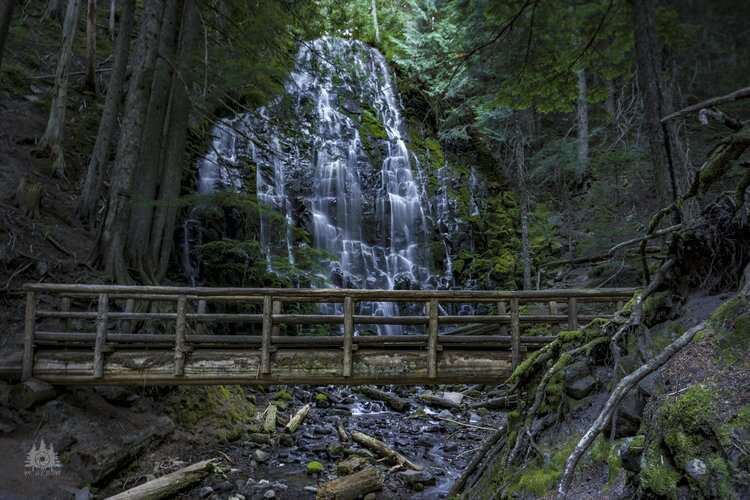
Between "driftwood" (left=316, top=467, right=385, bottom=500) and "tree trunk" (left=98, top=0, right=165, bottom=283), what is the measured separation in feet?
16.2

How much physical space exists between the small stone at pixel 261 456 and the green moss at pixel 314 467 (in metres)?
0.77

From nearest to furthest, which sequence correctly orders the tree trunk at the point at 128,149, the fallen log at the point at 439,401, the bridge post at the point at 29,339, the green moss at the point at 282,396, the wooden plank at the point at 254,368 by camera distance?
the bridge post at the point at 29,339 → the wooden plank at the point at 254,368 → the tree trunk at the point at 128,149 → the green moss at the point at 282,396 → the fallen log at the point at 439,401

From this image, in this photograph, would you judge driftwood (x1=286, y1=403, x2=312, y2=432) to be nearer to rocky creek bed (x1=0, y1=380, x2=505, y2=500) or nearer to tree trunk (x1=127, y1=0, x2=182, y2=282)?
rocky creek bed (x1=0, y1=380, x2=505, y2=500)

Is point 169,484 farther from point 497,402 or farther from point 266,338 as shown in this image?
point 497,402

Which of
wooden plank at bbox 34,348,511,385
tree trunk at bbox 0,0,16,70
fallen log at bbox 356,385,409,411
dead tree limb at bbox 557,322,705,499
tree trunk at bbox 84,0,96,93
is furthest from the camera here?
tree trunk at bbox 84,0,96,93

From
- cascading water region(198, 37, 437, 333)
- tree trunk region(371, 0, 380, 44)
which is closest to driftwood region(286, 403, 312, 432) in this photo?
cascading water region(198, 37, 437, 333)

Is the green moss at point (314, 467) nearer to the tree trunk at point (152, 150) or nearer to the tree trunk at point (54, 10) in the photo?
the tree trunk at point (152, 150)

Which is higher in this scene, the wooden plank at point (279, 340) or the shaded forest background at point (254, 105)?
the shaded forest background at point (254, 105)

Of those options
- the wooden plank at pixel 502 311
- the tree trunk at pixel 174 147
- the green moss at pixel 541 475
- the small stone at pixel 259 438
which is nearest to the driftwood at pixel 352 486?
the small stone at pixel 259 438

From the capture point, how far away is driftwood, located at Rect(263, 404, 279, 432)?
927 centimetres

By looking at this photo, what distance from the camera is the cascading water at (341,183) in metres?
16.6

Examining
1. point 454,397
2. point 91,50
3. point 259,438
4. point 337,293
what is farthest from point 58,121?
point 454,397

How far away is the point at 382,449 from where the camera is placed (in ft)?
27.7

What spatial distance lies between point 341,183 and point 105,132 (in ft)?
31.6
